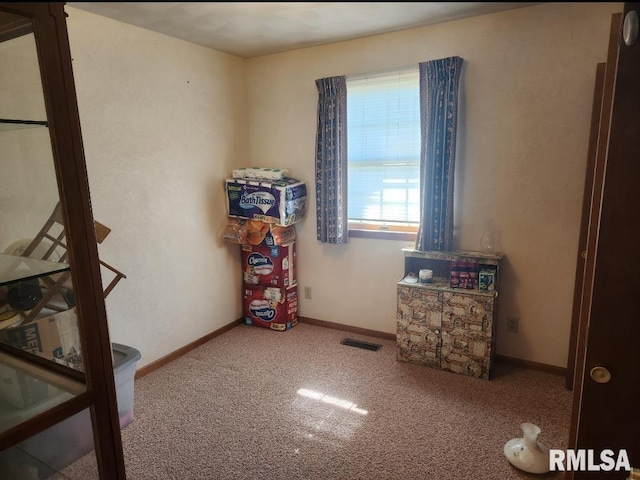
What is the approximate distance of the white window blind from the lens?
3.01 meters

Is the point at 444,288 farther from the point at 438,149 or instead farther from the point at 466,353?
the point at 438,149

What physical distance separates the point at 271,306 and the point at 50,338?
2.30 metres

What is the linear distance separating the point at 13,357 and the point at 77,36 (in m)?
1.85

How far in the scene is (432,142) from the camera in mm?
2818

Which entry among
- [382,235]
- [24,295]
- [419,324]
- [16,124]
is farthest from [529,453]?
[16,124]

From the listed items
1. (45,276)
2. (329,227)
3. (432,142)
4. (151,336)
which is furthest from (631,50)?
(151,336)

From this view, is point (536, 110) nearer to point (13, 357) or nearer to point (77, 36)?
point (77, 36)

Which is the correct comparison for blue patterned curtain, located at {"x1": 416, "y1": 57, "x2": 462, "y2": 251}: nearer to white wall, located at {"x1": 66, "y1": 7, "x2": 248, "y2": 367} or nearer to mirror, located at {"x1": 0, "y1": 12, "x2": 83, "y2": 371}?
white wall, located at {"x1": 66, "y1": 7, "x2": 248, "y2": 367}

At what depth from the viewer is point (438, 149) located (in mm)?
2803

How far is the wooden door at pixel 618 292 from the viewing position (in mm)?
821

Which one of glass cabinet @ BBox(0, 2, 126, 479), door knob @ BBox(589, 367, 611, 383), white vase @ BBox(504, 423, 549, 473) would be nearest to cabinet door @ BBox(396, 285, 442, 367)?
white vase @ BBox(504, 423, 549, 473)

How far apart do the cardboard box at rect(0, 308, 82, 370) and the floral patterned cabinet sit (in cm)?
210

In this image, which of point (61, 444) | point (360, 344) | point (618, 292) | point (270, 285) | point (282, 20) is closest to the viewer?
point (618, 292)

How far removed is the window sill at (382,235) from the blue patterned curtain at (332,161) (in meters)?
0.07
